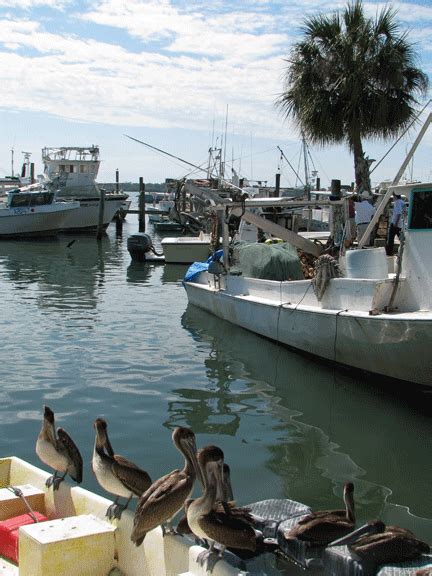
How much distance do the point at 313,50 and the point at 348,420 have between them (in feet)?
50.8

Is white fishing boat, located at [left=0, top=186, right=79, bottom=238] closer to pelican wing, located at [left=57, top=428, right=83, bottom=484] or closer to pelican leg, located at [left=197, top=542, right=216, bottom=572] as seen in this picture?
pelican wing, located at [left=57, top=428, right=83, bottom=484]

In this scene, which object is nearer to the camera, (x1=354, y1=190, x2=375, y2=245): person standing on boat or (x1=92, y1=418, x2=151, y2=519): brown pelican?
(x1=92, y1=418, x2=151, y2=519): brown pelican

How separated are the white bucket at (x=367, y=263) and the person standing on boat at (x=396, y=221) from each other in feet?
1.80

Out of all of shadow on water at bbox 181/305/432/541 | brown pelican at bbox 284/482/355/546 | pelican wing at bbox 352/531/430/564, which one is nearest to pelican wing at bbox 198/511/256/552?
brown pelican at bbox 284/482/355/546

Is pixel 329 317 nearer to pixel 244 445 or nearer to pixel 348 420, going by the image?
pixel 348 420

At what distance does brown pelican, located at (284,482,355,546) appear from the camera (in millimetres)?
5801

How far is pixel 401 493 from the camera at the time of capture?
357 inches

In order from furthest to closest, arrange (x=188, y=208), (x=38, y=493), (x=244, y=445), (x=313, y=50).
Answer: (x=188, y=208), (x=313, y=50), (x=244, y=445), (x=38, y=493)

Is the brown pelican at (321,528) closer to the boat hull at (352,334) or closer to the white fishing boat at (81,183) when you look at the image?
the boat hull at (352,334)

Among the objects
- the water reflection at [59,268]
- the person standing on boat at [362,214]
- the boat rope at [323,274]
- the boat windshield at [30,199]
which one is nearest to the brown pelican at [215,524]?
the boat rope at [323,274]

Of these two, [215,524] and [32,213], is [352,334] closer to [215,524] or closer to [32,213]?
[215,524]

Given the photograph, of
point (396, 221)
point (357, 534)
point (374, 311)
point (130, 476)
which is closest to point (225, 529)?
point (357, 534)

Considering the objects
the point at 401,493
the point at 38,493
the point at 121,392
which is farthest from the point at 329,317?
the point at 38,493

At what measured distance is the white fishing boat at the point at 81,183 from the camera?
54375mm
